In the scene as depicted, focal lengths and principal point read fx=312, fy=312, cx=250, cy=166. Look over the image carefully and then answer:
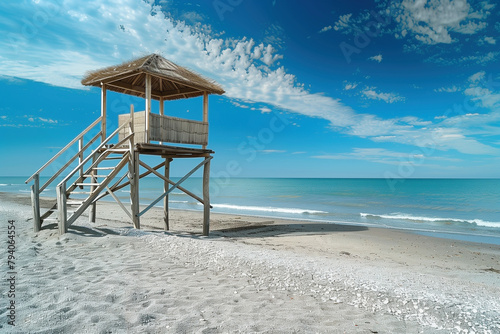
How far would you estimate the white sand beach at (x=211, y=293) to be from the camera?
3637 millimetres

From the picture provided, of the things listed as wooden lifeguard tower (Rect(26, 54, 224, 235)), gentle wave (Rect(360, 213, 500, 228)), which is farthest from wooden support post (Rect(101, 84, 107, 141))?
gentle wave (Rect(360, 213, 500, 228))

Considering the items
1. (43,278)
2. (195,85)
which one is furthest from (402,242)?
(43,278)

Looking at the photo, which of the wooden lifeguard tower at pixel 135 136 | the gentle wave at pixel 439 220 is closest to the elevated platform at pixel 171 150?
the wooden lifeguard tower at pixel 135 136

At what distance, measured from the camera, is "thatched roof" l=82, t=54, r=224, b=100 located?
374 inches

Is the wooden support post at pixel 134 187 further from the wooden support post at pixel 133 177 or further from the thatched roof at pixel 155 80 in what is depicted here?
the thatched roof at pixel 155 80

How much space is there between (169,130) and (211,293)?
6586mm

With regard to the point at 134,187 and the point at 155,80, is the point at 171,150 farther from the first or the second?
the point at 155,80

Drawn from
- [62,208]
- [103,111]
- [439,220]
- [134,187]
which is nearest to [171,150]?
[134,187]

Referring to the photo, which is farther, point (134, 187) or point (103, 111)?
point (103, 111)

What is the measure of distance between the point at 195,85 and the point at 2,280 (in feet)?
24.9

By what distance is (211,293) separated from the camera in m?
4.56

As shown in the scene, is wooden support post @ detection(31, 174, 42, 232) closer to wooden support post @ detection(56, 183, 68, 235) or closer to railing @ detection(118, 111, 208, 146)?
wooden support post @ detection(56, 183, 68, 235)

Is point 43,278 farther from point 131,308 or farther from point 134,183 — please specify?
point 134,183

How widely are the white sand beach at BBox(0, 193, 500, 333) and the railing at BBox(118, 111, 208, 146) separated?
10.7 ft
